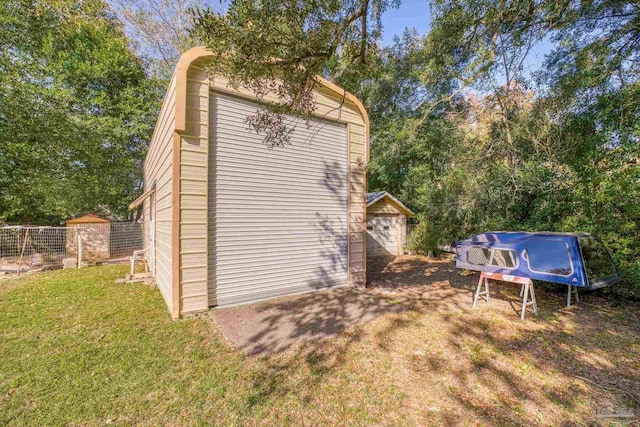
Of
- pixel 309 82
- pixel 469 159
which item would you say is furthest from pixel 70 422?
pixel 469 159

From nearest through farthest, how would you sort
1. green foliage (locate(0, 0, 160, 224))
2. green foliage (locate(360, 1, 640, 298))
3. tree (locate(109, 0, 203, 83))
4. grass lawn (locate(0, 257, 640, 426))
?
grass lawn (locate(0, 257, 640, 426)) → green foliage (locate(360, 1, 640, 298)) → green foliage (locate(0, 0, 160, 224)) → tree (locate(109, 0, 203, 83))

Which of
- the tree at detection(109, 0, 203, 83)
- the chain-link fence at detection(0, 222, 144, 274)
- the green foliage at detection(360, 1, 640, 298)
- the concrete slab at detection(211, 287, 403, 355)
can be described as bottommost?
the concrete slab at detection(211, 287, 403, 355)

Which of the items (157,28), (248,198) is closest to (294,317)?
(248,198)

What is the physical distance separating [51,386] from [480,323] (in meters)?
5.76

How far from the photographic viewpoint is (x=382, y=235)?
39.8 feet

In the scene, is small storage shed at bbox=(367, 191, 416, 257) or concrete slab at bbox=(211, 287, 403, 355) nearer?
concrete slab at bbox=(211, 287, 403, 355)

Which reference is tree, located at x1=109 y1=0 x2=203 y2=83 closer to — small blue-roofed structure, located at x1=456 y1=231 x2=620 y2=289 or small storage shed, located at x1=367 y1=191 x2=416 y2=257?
small storage shed, located at x1=367 y1=191 x2=416 y2=257

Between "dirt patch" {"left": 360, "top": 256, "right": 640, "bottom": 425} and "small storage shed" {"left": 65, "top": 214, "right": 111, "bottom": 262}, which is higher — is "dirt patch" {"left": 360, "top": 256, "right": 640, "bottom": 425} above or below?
below

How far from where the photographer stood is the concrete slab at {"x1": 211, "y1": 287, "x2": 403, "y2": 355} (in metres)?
3.85

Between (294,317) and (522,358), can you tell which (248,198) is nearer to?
(294,317)

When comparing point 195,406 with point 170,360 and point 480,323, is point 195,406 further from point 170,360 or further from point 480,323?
point 480,323

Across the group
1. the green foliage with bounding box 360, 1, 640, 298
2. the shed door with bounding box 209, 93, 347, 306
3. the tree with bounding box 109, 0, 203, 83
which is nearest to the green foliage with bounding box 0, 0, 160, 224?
the tree with bounding box 109, 0, 203, 83

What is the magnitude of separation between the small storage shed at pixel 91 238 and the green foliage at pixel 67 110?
134 inches

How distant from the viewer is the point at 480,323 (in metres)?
4.41
